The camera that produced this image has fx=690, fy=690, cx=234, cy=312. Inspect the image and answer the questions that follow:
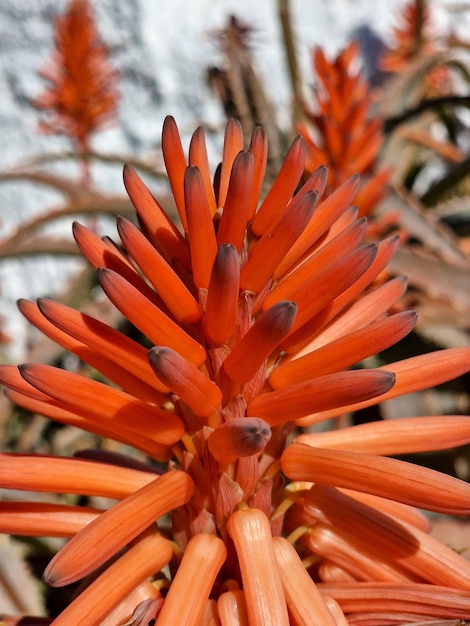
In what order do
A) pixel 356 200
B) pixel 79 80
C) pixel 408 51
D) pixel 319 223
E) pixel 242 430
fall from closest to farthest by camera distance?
pixel 242 430 < pixel 319 223 < pixel 356 200 < pixel 79 80 < pixel 408 51

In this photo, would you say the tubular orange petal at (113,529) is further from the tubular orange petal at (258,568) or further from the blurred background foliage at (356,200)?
the blurred background foliage at (356,200)

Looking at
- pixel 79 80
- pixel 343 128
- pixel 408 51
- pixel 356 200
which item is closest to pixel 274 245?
pixel 356 200

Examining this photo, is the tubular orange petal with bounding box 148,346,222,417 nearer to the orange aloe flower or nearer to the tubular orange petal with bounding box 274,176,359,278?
the tubular orange petal with bounding box 274,176,359,278

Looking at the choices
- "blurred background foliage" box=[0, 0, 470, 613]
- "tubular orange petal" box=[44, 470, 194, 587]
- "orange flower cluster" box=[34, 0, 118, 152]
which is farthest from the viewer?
"orange flower cluster" box=[34, 0, 118, 152]

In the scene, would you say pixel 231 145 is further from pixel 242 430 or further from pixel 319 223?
pixel 242 430

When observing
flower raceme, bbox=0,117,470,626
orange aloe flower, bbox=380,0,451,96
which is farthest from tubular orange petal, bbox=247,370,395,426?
orange aloe flower, bbox=380,0,451,96
